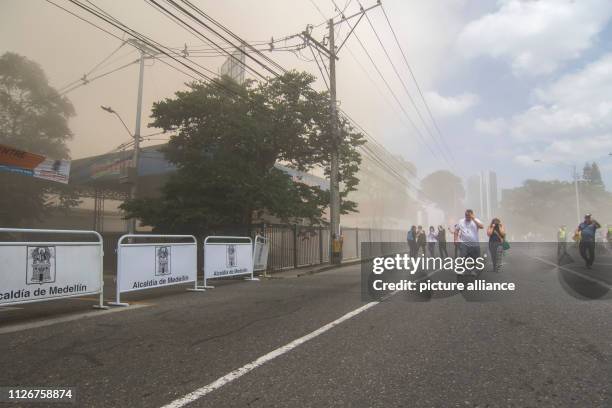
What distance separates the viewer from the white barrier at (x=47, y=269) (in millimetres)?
6262

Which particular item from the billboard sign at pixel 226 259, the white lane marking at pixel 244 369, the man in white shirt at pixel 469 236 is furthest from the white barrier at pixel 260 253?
the white lane marking at pixel 244 369

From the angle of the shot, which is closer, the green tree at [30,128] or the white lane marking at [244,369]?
the white lane marking at [244,369]

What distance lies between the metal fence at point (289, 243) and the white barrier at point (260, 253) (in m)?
0.86

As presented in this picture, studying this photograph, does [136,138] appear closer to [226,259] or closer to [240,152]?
[240,152]

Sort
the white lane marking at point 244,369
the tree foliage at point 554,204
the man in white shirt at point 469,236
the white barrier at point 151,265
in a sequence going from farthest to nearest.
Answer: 1. the tree foliage at point 554,204
2. the man in white shirt at point 469,236
3. the white barrier at point 151,265
4. the white lane marking at point 244,369

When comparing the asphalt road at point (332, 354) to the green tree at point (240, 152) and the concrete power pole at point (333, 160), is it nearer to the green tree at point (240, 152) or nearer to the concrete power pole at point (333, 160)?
the green tree at point (240, 152)

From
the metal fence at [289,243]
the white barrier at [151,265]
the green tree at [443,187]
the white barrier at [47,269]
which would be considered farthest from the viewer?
the green tree at [443,187]

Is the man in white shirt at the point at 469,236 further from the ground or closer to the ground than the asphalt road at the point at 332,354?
further from the ground

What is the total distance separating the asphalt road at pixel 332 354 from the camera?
3.24m

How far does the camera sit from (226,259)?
39.1 feet

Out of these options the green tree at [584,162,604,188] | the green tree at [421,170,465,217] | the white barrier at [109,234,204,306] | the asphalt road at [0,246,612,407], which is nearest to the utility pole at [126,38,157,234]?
the white barrier at [109,234,204,306]

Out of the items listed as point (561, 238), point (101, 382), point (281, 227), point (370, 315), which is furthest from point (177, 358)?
point (561, 238)

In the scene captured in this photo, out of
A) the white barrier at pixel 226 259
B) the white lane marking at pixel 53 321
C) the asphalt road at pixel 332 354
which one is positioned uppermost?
the white barrier at pixel 226 259

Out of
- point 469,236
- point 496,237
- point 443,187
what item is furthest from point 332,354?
point 443,187
